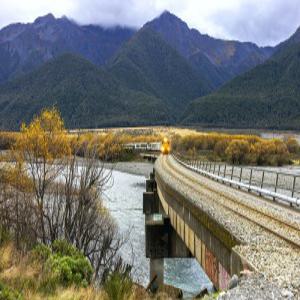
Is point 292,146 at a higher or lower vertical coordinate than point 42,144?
lower

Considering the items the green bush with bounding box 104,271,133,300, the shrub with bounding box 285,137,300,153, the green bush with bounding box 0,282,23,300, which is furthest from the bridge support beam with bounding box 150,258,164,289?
the shrub with bounding box 285,137,300,153

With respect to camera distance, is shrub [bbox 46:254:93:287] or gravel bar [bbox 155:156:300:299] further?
shrub [bbox 46:254:93:287]

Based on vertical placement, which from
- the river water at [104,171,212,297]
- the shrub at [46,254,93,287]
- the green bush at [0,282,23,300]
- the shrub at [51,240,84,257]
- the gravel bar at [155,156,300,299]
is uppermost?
the gravel bar at [155,156,300,299]

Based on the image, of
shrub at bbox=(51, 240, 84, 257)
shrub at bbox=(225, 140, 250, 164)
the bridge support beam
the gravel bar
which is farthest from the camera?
shrub at bbox=(225, 140, 250, 164)

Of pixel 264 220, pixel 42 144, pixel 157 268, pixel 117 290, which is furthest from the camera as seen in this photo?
pixel 42 144

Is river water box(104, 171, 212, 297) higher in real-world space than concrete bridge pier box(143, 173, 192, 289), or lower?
lower

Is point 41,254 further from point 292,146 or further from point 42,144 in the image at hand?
point 292,146

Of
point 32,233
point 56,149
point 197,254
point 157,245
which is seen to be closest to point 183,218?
point 197,254

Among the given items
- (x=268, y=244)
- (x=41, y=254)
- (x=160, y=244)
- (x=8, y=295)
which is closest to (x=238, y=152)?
(x=160, y=244)

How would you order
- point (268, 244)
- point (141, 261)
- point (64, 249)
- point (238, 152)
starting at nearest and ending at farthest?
point (268, 244) → point (64, 249) → point (141, 261) → point (238, 152)

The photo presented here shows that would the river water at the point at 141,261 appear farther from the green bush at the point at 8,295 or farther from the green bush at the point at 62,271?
the green bush at the point at 8,295

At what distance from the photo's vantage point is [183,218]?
716 inches

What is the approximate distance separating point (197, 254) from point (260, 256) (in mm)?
5634

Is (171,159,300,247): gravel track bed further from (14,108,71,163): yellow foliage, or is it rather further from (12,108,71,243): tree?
(14,108,71,163): yellow foliage
